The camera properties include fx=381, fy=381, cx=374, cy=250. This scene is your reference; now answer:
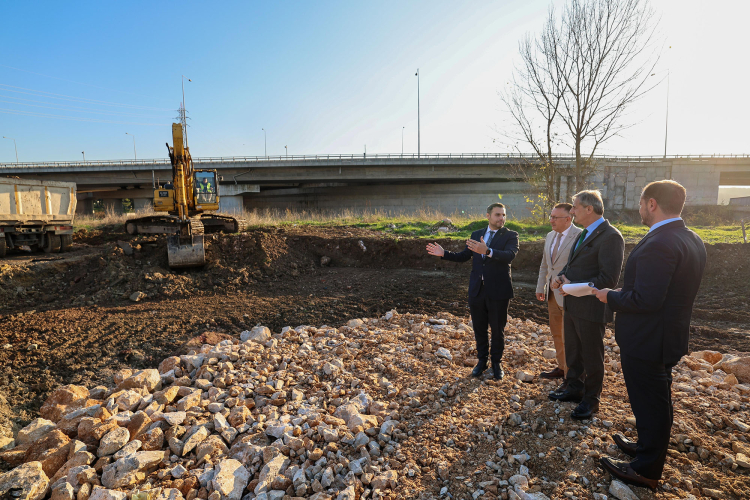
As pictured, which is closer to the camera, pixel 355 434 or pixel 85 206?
pixel 355 434

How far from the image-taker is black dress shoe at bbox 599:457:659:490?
2490mm

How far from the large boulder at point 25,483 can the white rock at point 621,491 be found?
399 centimetres

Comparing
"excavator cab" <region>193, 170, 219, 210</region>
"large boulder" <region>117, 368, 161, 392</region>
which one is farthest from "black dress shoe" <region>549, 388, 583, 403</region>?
"excavator cab" <region>193, 170, 219, 210</region>

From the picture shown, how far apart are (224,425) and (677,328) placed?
3.54 m

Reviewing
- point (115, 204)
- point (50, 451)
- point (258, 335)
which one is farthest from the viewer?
point (115, 204)

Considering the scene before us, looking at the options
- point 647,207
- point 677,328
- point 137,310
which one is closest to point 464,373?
point 677,328

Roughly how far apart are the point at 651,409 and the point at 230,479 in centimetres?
296

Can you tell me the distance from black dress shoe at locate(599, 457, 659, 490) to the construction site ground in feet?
0.25

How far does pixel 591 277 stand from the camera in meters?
A: 3.34

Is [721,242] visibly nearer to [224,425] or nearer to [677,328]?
[677,328]

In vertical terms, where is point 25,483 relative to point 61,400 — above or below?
above

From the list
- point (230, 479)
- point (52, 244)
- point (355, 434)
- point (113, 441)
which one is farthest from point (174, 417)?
point (52, 244)

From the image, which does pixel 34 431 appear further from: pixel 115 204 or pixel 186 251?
pixel 115 204

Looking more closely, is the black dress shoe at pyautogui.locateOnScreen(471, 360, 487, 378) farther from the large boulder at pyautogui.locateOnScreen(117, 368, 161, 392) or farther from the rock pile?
the large boulder at pyautogui.locateOnScreen(117, 368, 161, 392)
